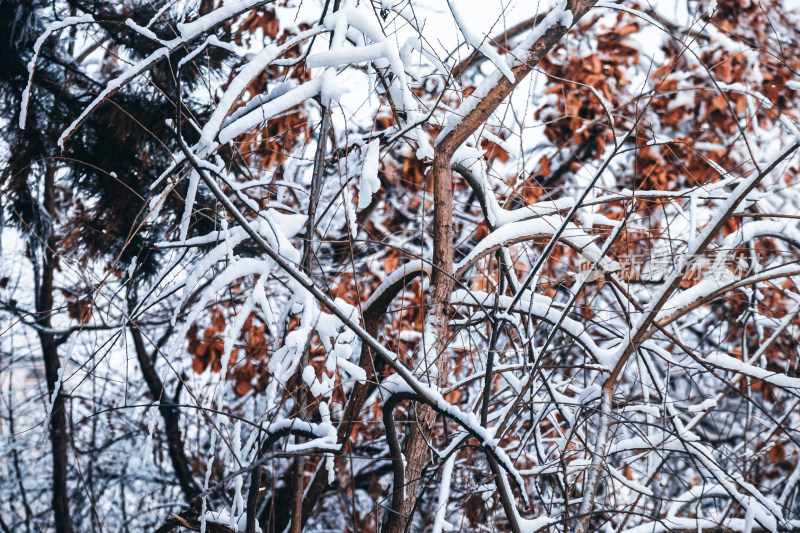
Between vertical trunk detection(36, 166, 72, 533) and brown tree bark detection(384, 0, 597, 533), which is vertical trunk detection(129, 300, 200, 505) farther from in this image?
brown tree bark detection(384, 0, 597, 533)

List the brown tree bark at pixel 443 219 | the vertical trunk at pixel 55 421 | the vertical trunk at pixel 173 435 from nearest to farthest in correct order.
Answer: the brown tree bark at pixel 443 219, the vertical trunk at pixel 55 421, the vertical trunk at pixel 173 435

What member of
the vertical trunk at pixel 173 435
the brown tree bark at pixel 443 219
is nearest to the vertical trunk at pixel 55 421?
the vertical trunk at pixel 173 435

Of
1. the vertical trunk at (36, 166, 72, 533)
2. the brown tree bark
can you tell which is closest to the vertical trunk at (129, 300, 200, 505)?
the vertical trunk at (36, 166, 72, 533)

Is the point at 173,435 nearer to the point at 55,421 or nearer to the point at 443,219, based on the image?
the point at 55,421

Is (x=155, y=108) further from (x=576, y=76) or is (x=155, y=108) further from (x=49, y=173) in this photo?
(x=576, y=76)

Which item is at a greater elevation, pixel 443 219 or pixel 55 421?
pixel 443 219

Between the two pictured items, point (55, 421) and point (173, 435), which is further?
point (173, 435)

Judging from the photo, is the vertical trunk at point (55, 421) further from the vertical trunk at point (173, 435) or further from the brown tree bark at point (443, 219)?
the brown tree bark at point (443, 219)

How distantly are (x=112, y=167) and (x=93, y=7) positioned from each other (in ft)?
2.36

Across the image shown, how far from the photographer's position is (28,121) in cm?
258

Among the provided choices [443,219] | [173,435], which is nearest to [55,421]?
[173,435]

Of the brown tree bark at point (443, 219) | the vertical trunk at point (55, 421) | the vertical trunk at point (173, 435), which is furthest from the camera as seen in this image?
the vertical trunk at point (173, 435)

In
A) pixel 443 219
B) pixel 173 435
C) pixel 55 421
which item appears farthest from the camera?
pixel 173 435

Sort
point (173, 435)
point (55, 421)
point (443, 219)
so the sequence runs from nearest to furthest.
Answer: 1. point (443, 219)
2. point (55, 421)
3. point (173, 435)
